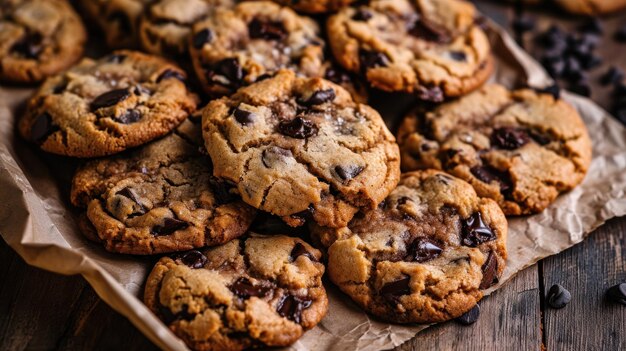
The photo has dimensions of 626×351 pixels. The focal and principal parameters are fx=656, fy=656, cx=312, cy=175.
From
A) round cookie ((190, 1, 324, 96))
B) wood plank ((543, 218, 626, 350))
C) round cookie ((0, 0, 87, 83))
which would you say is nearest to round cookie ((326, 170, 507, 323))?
wood plank ((543, 218, 626, 350))

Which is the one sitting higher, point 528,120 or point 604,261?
point 528,120

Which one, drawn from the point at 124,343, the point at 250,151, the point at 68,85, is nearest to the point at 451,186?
the point at 250,151

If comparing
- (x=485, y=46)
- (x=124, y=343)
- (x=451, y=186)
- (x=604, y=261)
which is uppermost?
(x=485, y=46)

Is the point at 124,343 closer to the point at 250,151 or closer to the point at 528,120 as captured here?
the point at 250,151

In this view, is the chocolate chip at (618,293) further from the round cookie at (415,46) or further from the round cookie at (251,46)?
the round cookie at (251,46)

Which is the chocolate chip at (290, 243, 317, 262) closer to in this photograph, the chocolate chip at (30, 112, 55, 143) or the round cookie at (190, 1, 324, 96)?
the round cookie at (190, 1, 324, 96)

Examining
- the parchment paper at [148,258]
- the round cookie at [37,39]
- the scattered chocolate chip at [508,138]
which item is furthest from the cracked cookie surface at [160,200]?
the scattered chocolate chip at [508,138]
